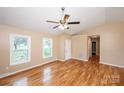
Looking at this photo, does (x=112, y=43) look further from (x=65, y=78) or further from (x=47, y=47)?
(x=47, y=47)

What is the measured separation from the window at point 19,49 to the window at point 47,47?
1482mm

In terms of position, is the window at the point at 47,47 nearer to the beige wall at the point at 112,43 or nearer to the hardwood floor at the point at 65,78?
the hardwood floor at the point at 65,78

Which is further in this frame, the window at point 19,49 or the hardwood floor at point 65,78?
the window at point 19,49

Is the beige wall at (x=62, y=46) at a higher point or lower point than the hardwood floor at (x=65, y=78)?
higher

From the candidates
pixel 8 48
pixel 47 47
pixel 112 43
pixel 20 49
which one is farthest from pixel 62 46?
pixel 8 48

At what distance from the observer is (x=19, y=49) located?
483 centimetres

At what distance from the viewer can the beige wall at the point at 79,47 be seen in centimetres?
798

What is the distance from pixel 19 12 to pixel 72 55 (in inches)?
246

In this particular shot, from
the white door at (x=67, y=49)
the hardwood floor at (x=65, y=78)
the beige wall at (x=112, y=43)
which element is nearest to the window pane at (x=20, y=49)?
the hardwood floor at (x=65, y=78)

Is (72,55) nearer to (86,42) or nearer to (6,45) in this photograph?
(86,42)

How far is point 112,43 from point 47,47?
13.4 ft

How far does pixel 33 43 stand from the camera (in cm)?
560

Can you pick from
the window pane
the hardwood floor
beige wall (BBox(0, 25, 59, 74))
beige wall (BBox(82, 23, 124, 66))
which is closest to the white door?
beige wall (BBox(0, 25, 59, 74))
